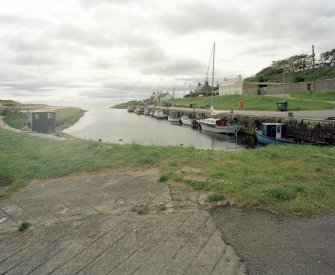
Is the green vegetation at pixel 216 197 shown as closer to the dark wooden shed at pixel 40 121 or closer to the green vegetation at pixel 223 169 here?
the green vegetation at pixel 223 169

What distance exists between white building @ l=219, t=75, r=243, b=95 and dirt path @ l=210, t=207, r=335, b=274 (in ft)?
214

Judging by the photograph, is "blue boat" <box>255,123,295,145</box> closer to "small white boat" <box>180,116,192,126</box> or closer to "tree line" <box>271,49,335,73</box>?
"small white boat" <box>180,116,192,126</box>

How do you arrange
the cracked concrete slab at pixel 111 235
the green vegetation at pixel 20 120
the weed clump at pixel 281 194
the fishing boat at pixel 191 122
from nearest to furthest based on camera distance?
1. the cracked concrete slab at pixel 111 235
2. the weed clump at pixel 281 194
3. the green vegetation at pixel 20 120
4. the fishing boat at pixel 191 122

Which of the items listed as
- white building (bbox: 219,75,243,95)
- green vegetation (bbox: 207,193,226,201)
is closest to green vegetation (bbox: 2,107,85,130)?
green vegetation (bbox: 207,193,226,201)

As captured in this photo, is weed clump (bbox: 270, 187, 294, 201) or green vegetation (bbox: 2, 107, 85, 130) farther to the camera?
green vegetation (bbox: 2, 107, 85, 130)

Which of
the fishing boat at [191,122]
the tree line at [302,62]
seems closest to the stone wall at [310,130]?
the fishing boat at [191,122]

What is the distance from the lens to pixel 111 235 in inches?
181

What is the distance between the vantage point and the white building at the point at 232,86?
6891cm

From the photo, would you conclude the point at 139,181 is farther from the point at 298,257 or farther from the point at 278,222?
the point at 298,257

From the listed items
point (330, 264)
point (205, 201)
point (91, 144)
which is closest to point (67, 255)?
point (205, 201)

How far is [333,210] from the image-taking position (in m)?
5.27

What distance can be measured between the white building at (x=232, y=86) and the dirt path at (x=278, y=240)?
214ft

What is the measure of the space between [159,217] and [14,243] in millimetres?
2519

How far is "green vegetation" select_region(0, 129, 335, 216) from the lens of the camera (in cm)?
581
